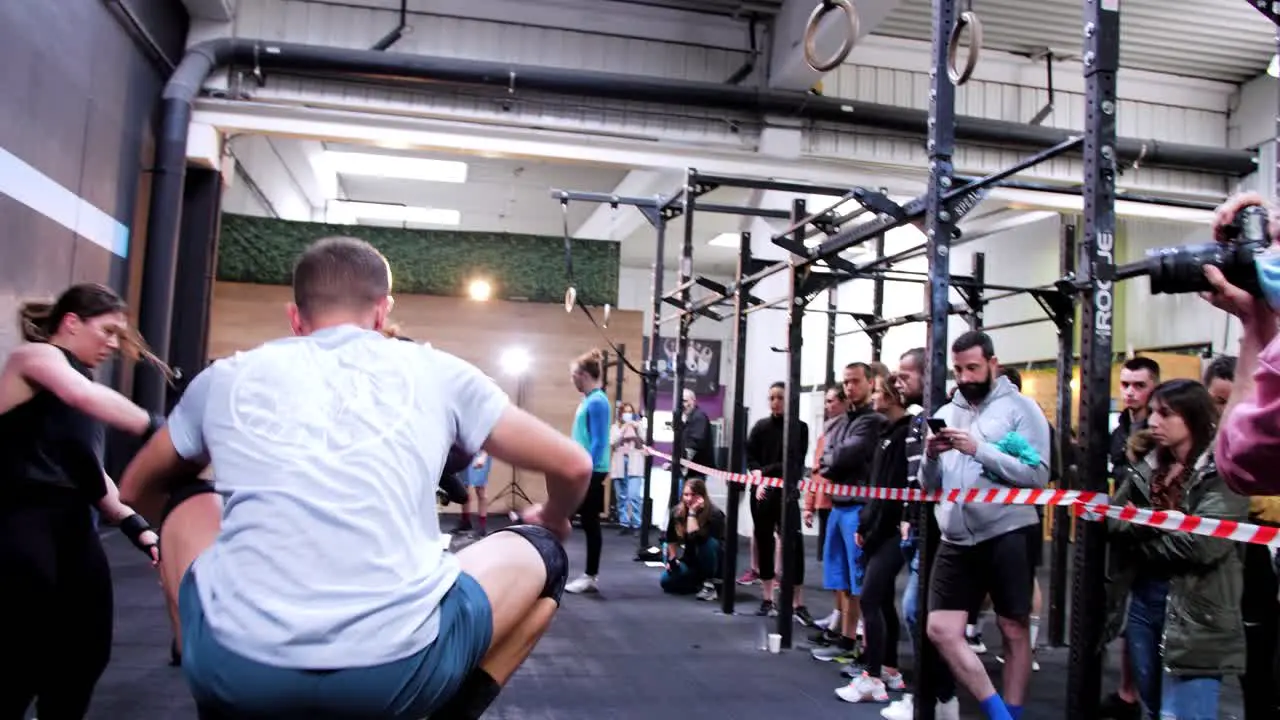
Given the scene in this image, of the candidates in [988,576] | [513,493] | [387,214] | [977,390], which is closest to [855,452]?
[977,390]

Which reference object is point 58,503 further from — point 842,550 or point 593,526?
point 593,526

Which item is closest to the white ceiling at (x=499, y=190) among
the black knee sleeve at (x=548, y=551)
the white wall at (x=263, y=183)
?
the white wall at (x=263, y=183)

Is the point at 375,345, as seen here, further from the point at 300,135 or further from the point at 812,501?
the point at 300,135

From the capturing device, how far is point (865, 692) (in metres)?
3.67

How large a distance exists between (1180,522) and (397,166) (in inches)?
437

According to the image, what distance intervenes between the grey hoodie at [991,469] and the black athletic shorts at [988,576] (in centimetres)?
4

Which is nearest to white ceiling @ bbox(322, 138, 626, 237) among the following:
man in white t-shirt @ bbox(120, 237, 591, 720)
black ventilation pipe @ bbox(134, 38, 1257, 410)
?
black ventilation pipe @ bbox(134, 38, 1257, 410)

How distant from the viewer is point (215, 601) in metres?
1.20

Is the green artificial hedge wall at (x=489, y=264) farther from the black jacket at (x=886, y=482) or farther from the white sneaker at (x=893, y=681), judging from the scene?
the white sneaker at (x=893, y=681)

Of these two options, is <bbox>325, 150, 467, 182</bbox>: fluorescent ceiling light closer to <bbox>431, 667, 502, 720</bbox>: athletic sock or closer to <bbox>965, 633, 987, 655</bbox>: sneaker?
<bbox>965, 633, 987, 655</bbox>: sneaker

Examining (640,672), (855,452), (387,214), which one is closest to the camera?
(640,672)

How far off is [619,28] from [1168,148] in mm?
5874

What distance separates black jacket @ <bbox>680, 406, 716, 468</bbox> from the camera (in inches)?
320

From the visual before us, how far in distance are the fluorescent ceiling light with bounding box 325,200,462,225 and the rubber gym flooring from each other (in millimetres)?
9415
